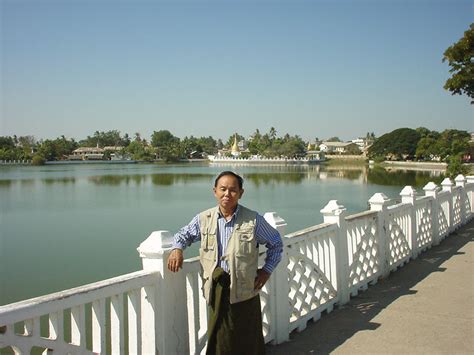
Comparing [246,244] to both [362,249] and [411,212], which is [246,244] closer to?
[362,249]

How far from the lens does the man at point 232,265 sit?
289cm

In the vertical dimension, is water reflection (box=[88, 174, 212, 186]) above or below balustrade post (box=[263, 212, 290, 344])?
below

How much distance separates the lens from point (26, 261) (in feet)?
45.1

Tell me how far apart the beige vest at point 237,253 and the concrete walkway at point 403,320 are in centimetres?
146

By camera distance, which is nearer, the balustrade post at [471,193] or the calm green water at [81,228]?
the calm green water at [81,228]

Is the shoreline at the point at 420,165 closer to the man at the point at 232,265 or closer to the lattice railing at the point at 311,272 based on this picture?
the lattice railing at the point at 311,272

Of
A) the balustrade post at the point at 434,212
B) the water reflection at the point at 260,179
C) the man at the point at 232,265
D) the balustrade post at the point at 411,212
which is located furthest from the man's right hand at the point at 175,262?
the water reflection at the point at 260,179

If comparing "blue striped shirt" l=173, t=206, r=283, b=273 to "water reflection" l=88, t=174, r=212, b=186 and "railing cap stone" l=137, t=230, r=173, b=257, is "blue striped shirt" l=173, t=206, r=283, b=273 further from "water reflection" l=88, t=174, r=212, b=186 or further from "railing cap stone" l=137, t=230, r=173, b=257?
"water reflection" l=88, t=174, r=212, b=186

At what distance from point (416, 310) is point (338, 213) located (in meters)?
1.34

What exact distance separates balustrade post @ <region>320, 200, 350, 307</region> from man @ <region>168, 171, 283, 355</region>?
2319 millimetres

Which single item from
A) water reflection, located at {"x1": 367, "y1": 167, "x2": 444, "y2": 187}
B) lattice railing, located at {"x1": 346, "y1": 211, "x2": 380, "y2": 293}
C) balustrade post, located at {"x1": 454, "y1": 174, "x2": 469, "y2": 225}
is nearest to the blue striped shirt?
lattice railing, located at {"x1": 346, "y1": 211, "x2": 380, "y2": 293}

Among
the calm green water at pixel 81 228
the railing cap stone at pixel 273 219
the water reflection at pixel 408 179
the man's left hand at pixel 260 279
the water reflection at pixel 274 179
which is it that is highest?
the railing cap stone at pixel 273 219

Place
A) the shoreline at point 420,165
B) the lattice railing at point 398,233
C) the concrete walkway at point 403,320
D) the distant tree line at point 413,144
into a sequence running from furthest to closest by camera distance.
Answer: the distant tree line at point 413,144 → the shoreline at point 420,165 → the lattice railing at point 398,233 → the concrete walkway at point 403,320

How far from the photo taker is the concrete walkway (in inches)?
163
